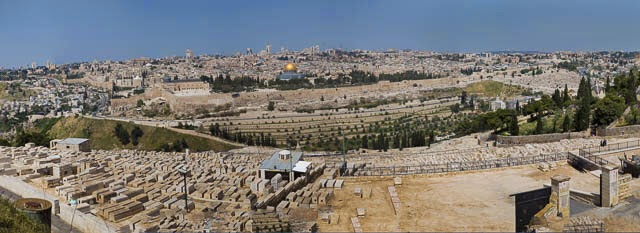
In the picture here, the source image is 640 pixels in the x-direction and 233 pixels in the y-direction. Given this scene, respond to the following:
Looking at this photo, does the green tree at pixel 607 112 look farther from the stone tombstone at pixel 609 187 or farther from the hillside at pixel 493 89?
the hillside at pixel 493 89

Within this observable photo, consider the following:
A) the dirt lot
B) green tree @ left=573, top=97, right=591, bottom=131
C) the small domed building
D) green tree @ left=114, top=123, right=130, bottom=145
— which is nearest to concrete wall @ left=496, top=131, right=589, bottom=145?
green tree @ left=573, top=97, right=591, bottom=131

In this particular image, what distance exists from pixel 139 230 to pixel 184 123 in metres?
24.3

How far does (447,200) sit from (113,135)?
85.2 feet

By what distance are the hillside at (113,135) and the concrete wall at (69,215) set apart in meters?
12.9

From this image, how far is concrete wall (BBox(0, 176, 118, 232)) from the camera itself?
9.48 m

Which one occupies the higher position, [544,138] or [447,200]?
[544,138]

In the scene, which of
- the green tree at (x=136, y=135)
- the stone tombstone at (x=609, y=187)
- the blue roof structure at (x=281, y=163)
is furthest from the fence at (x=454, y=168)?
the green tree at (x=136, y=135)

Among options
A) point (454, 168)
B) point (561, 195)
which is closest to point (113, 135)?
point (454, 168)

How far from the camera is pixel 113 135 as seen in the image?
30297 millimetres

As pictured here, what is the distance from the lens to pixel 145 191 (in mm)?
11953

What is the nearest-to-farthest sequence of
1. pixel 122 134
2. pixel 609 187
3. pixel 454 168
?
pixel 609 187
pixel 454 168
pixel 122 134

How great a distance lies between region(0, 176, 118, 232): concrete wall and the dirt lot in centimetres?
432

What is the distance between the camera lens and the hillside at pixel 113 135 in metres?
27.0

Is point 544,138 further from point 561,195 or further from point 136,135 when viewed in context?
point 136,135
